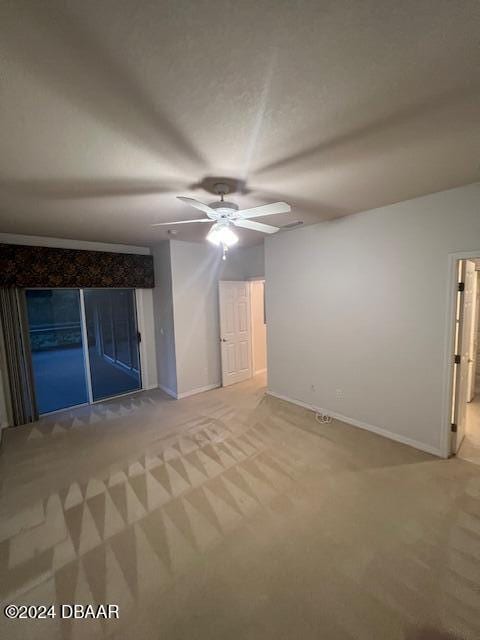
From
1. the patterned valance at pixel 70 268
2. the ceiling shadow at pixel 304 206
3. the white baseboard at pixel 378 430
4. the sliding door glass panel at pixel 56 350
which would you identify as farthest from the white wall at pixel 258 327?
the sliding door glass panel at pixel 56 350

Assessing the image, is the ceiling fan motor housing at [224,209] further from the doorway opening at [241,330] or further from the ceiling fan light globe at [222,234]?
the doorway opening at [241,330]

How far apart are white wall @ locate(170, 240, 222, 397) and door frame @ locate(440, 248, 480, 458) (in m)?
3.43

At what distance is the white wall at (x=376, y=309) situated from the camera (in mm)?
2658

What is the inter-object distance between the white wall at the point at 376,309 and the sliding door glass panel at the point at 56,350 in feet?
11.4

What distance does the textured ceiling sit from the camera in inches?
36.7

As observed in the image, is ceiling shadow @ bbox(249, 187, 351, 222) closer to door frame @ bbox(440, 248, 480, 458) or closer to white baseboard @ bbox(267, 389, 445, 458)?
door frame @ bbox(440, 248, 480, 458)

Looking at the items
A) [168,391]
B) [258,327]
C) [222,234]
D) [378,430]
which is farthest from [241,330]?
[222,234]

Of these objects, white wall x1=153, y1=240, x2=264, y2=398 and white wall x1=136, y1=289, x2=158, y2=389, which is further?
white wall x1=136, y1=289, x2=158, y2=389

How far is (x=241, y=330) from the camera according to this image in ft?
17.4

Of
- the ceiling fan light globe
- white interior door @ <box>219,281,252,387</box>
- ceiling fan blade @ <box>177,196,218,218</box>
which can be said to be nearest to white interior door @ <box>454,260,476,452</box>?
the ceiling fan light globe

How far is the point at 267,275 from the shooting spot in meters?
4.34

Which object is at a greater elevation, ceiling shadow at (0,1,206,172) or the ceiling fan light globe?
ceiling shadow at (0,1,206,172)

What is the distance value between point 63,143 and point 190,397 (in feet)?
12.5

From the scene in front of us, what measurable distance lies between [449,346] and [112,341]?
687cm
